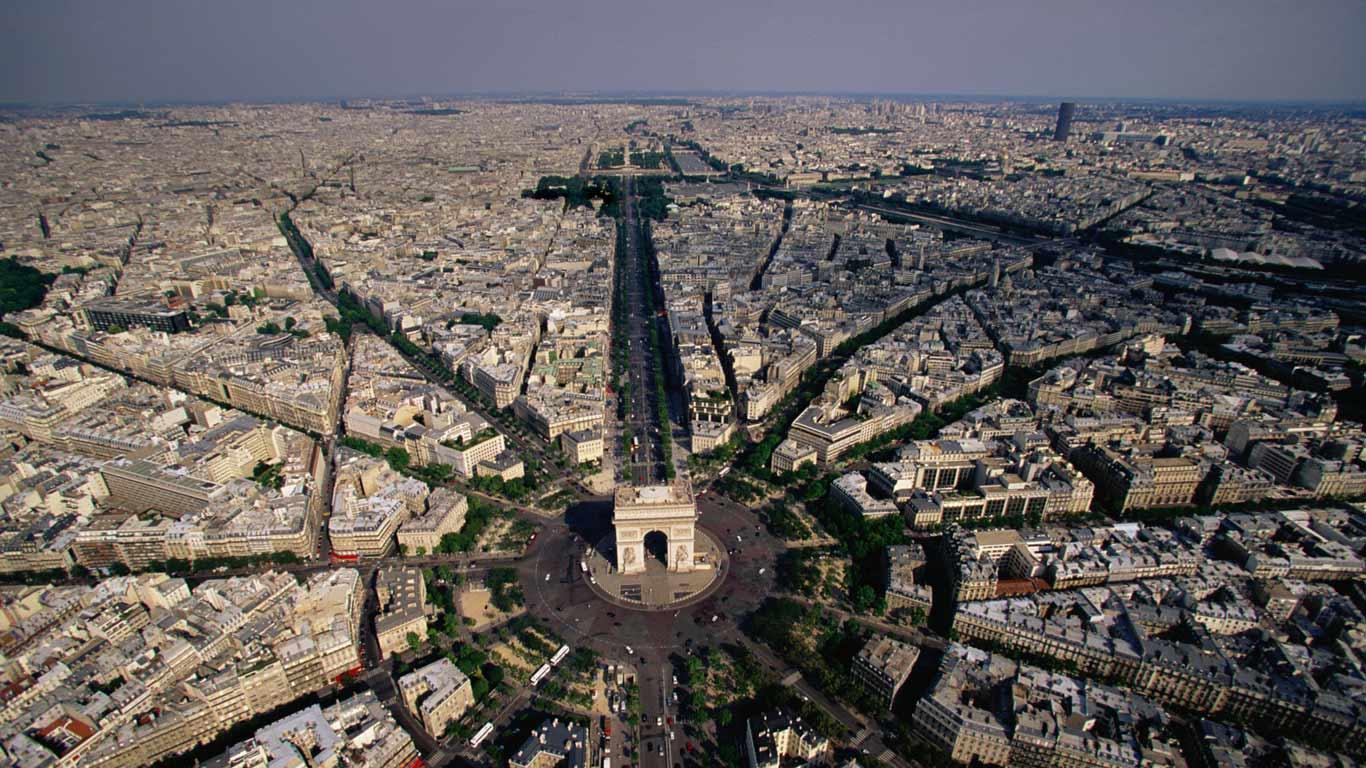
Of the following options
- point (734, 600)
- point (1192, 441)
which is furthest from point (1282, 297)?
point (734, 600)

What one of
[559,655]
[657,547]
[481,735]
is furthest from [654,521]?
[481,735]

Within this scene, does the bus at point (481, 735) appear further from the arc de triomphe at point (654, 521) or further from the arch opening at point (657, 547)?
the arch opening at point (657, 547)

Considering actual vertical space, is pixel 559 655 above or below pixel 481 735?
above

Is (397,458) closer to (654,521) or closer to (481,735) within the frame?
(654,521)

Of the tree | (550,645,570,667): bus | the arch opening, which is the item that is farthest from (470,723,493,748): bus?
the tree

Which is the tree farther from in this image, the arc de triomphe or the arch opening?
the arc de triomphe

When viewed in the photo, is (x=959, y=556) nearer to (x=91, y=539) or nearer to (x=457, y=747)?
(x=457, y=747)

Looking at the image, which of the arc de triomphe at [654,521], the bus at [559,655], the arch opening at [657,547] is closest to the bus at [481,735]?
the bus at [559,655]
